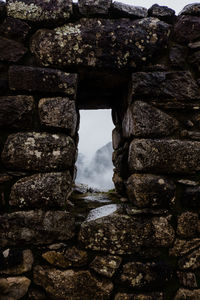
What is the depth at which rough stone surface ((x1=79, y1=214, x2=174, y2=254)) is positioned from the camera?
1.41 meters

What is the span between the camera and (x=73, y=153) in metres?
1.50

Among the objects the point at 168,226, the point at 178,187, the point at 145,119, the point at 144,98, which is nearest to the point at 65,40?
the point at 144,98

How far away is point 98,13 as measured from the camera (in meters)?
1.51

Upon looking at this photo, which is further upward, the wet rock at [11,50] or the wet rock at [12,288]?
the wet rock at [11,50]

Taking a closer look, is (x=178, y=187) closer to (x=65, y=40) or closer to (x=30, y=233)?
(x=30, y=233)

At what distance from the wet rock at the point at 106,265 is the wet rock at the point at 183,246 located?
1.33 ft

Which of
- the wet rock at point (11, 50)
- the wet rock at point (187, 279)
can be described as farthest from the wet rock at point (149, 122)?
the wet rock at point (187, 279)

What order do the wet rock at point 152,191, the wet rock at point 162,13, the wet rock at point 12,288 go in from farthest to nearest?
the wet rock at point 162,13 → the wet rock at point 152,191 → the wet rock at point 12,288

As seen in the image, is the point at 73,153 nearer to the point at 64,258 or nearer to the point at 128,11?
the point at 64,258

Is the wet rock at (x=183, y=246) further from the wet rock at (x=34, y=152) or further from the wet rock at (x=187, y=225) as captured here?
the wet rock at (x=34, y=152)

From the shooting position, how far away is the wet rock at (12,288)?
4.41 feet

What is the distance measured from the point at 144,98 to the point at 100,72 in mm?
392

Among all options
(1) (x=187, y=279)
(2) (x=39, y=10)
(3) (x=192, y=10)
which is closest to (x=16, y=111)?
(2) (x=39, y=10)

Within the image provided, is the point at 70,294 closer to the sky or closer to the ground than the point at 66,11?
closer to the ground
